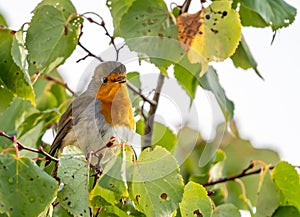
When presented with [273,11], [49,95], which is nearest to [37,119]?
[49,95]

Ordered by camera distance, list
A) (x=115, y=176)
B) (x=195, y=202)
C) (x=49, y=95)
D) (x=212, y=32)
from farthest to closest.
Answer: (x=49, y=95) → (x=212, y=32) → (x=195, y=202) → (x=115, y=176)

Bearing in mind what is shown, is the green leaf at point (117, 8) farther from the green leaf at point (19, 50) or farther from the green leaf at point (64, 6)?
the green leaf at point (19, 50)

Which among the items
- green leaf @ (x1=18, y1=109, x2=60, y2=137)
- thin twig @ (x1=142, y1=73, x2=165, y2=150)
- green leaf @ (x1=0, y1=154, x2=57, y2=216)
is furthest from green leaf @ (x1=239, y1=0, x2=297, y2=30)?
green leaf @ (x1=0, y1=154, x2=57, y2=216)

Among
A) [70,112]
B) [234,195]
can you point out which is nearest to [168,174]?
[70,112]

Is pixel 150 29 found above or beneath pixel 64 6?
beneath

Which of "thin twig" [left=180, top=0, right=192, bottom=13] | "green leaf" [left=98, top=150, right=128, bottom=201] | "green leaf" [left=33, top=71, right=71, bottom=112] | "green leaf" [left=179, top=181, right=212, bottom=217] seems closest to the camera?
"green leaf" [left=98, top=150, right=128, bottom=201]

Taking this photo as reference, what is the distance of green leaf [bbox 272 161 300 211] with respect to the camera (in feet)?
9.93

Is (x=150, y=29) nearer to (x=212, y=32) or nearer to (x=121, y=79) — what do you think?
(x=212, y=32)

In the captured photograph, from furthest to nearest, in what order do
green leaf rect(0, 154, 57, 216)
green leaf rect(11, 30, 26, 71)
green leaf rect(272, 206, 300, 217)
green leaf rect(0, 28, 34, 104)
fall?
green leaf rect(272, 206, 300, 217)
green leaf rect(0, 28, 34, 104)
green leaf rect(11, 30, 26, 71)
green leaf rect(0, 154, 57, 216)

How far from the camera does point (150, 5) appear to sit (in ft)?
9.66

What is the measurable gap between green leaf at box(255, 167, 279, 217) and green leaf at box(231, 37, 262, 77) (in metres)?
0.52

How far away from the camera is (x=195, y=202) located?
2691 mm

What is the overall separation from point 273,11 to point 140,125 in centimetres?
75

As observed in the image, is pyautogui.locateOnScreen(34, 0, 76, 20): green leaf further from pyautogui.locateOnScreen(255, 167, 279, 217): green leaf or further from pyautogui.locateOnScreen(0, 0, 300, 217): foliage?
pyautogui.locateOnScreen(255, 167, 279, 217): green leaf
